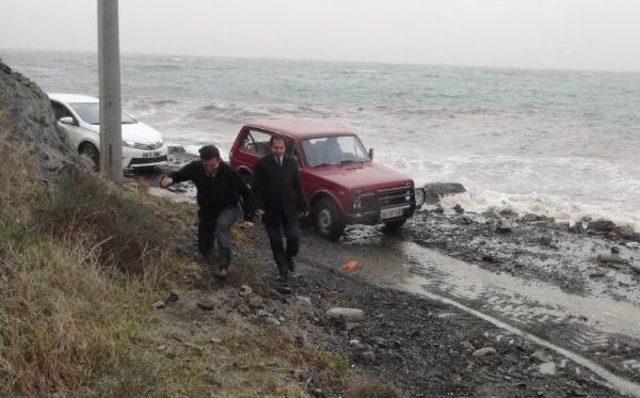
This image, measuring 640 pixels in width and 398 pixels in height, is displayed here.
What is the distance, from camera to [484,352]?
6.20 meters

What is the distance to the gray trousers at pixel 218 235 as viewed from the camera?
22.7ft

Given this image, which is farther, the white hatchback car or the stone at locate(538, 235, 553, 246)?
the white hatchback car

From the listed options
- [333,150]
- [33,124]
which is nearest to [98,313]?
[33,124]

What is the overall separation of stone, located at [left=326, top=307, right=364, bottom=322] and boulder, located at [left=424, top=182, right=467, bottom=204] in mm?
8006

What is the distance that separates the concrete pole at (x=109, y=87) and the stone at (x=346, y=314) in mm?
4728

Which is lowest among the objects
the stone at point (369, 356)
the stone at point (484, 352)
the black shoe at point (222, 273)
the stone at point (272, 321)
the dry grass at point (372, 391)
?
the stone at point (484, 352)

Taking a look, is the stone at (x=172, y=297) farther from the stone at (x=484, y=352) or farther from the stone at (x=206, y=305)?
the stone at (x=484, y=352)

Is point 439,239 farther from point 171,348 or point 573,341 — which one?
point 171,348

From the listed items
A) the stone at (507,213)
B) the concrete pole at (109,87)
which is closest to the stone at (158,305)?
the concrete pole at (109,87)

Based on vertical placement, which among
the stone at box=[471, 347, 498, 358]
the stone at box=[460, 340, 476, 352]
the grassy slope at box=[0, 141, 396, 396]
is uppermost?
the grassy slope at box=[0, 141, 396, 396]

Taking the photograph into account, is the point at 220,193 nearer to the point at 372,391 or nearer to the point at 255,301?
the point at 255,301

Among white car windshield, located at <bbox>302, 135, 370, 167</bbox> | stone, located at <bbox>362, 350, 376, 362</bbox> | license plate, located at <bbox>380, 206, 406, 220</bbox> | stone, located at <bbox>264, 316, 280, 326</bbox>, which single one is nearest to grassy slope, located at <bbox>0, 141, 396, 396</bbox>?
stone, located at <bbox>264, 316, 280, 326</bbox>

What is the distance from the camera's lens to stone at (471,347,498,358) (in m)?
6.15

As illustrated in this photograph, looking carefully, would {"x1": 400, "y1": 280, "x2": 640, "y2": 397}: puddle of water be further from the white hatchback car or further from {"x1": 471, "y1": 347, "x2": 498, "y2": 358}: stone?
the white hatchback car
